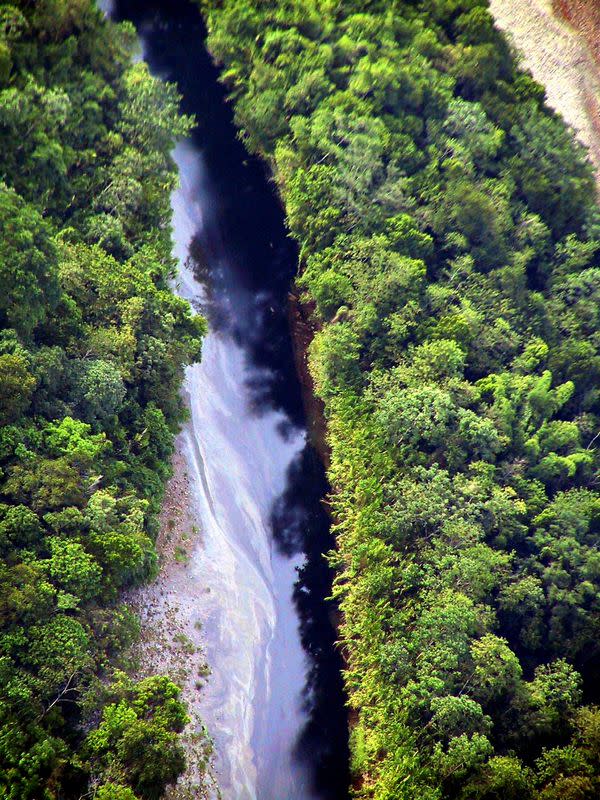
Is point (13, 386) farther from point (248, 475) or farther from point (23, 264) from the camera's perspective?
point (248, 475)

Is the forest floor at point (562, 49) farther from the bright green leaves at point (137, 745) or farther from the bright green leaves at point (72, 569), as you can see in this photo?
the bright green leaves at point (137, 745)

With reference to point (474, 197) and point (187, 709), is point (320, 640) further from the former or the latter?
point (474, 197)

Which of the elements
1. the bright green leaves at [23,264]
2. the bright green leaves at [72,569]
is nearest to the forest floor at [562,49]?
the bright green leaves at [23,264]

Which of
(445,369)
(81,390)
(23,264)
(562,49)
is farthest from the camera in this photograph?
(562,49)

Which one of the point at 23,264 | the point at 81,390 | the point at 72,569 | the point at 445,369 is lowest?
the point at 72,569

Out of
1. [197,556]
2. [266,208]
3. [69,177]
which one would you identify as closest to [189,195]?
[266,208]

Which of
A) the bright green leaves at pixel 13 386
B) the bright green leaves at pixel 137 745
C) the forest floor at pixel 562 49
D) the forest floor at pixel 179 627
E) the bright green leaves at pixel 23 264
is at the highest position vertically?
the forest floor at pixel 562 49

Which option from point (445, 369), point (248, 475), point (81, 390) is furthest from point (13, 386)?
point (445, 369)
